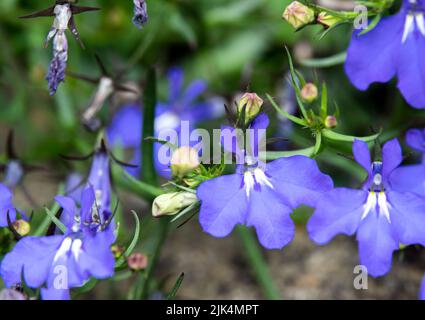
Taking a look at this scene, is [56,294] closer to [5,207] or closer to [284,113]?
[5,207]

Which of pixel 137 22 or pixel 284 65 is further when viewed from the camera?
pixel 284 65

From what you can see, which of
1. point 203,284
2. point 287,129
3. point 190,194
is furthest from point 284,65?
point 190,194

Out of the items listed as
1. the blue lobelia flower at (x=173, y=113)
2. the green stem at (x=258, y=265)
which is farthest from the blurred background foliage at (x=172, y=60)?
the green stem at (x=258, y=265)

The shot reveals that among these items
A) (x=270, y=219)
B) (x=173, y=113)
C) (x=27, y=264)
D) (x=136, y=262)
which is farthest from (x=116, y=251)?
(x=173, y=113)

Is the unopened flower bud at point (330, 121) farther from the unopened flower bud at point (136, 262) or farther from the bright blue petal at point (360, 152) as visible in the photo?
the unopened flower bud at point (136, 262)

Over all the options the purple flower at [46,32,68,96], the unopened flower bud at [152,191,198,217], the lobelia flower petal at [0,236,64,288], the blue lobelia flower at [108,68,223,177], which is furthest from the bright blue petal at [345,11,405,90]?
the blue lobelia flower at [108,68,223,177]
